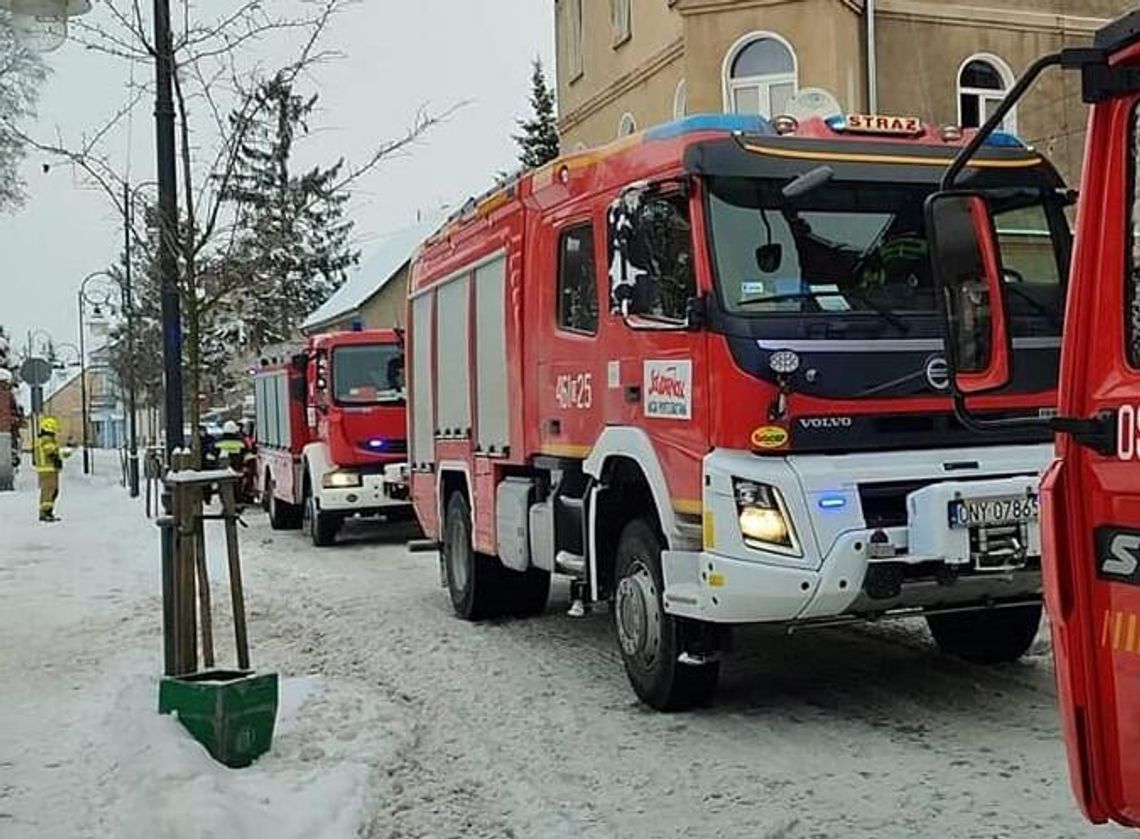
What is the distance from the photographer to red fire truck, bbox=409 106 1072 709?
21.4ft

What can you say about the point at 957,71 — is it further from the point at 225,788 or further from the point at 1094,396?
the point at 1094,396

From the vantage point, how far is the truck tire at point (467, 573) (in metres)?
10.8

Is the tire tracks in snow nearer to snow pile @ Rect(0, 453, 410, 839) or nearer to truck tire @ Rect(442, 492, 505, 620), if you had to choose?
snow pile @ Rect(0, 453, 410, 839)

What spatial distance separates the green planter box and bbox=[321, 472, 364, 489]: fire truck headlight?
1057 centimetres

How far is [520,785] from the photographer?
6.32m

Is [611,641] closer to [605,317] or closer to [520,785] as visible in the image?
[605,317]

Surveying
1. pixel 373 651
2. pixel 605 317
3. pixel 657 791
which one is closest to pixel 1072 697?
pixel 657 791

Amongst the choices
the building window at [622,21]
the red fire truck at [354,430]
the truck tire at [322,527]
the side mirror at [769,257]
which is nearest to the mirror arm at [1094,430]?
the side mirror at [769,257]

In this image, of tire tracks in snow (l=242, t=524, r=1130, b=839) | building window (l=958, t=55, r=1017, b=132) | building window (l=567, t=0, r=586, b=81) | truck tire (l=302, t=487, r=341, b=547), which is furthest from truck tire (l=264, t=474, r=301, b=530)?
building window (l=958, t=55, r=1017, b=132)

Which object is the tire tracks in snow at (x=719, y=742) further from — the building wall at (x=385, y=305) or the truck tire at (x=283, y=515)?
the building wall at (x=385, y=305)

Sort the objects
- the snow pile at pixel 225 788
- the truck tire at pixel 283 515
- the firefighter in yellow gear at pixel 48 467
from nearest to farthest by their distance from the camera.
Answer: the snow pile at pixel 225 788 → the truck tire at pixel 283 515 → the firefighter in yellow gear at pixel 48 467

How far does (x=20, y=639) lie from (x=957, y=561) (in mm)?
6757

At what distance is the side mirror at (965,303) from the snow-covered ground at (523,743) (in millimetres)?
2421

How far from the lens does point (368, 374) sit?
17641 millimetres
